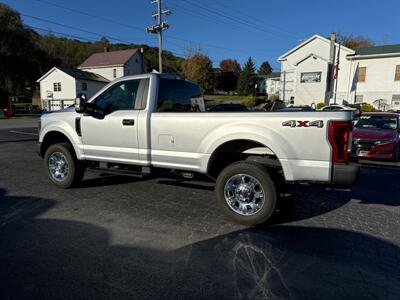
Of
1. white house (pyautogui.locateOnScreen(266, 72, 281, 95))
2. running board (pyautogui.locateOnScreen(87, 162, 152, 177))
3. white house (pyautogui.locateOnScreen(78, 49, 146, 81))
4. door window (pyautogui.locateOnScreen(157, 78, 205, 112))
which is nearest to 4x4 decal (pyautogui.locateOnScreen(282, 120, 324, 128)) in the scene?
door window (pyautogui.locateOnScreen(157, 78, 205, 112))

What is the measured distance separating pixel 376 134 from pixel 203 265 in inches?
314

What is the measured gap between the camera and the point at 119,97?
5.10m

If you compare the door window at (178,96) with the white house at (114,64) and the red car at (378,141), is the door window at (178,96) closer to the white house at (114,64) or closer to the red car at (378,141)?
→ the red car at (378,141)

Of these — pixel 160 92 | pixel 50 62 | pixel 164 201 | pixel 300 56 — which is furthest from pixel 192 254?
pixel 50 62

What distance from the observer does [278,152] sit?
12.5ft

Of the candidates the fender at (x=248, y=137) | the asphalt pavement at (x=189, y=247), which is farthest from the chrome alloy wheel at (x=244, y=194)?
the fender at (x=248, y=137)

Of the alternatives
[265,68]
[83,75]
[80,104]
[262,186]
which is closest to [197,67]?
[83,75]

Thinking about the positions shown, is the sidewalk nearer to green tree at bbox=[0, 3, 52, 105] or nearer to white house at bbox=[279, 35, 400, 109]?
Result: green tree at bbox=[0, 3, 52, 105]

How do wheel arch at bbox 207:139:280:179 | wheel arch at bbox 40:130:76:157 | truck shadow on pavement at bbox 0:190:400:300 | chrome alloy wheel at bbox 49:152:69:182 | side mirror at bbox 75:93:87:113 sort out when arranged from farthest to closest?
wheel arch at bbox 40:130:76:157, chrome alloy wheel at bbox 49:152:69:182, side mirror at bbox 75:93:87:113, wheel arch at bbox 207:139:280:179, truck shadow on pavement at bbox 0:190:400:300

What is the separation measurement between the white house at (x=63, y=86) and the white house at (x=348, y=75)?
101 ft

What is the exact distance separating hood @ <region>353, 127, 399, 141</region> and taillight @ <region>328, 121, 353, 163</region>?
6011 mm

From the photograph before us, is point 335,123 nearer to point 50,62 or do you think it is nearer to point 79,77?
point 79,77

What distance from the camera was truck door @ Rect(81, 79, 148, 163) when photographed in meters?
4.84

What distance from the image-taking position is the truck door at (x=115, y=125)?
15.9ft
